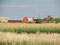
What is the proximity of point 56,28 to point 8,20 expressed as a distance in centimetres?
462

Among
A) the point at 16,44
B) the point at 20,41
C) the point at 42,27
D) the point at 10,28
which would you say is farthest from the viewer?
the point at 42,27

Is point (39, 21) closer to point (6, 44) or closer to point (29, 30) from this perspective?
point (29, 30)

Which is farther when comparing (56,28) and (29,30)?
(56,28)

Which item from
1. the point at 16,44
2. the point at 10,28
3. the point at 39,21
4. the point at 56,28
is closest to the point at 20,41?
the point at 16,44

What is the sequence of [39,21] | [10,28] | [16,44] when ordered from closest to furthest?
1. [16,44]
2. [10,28]
3. [39,21]

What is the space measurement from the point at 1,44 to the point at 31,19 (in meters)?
8.55

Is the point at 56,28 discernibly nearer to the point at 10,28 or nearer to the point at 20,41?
the point at 10,28

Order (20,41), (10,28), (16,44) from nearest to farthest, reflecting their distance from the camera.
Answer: (16,44), (20,41), (10,28)

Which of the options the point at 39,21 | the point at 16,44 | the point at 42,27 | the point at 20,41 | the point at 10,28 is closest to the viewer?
the point at 16,44

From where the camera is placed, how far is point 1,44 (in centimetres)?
324

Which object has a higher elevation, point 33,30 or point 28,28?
point 28,28

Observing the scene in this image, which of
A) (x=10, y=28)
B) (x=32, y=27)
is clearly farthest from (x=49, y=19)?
(x=10, y=28)

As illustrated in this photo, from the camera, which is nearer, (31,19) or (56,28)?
(56,28)

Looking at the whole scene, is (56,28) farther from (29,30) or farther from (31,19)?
(31,19)
